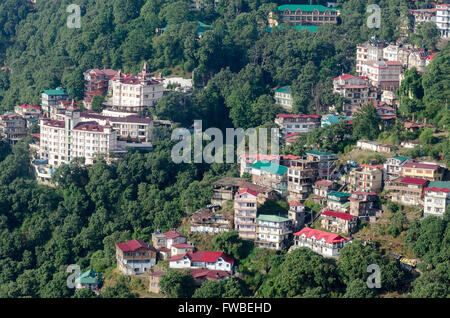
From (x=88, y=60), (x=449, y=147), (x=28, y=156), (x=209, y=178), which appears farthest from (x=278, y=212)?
(x=88, y=60)

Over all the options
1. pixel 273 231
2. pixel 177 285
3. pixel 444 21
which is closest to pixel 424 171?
pixel 273 231

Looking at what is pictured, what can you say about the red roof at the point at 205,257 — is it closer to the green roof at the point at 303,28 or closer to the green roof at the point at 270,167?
the green roof at the point at 270,167

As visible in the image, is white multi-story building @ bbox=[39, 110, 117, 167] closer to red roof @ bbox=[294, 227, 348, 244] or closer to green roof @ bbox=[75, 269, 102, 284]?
green roof @ bbox=[75, 269, 102, 284]

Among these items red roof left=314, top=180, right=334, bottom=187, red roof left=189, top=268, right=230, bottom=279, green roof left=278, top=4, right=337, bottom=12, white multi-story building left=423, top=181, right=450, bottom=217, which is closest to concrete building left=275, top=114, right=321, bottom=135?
red roof left=314, top=180, right=334, bottom=187

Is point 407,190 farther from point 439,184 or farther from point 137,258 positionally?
point 137,258

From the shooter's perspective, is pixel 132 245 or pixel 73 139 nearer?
pixel 132 245

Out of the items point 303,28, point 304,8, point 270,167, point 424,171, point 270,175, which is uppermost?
point 304,8
